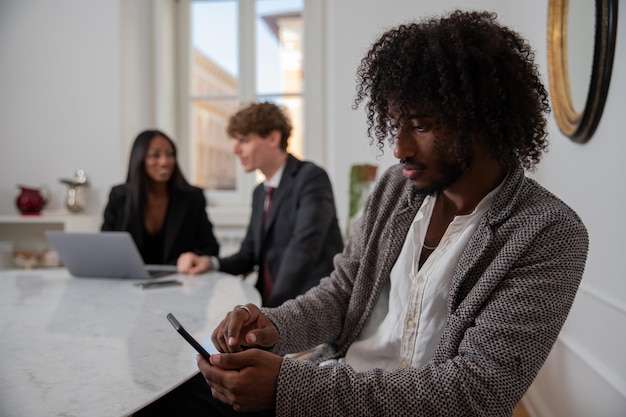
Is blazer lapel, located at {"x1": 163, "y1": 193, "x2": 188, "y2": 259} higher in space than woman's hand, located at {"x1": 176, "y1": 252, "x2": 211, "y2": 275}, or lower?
higher

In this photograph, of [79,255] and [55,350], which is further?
[79,255]

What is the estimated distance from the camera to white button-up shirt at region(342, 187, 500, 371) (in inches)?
39.8

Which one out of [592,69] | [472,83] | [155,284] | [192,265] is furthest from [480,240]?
[192,265]

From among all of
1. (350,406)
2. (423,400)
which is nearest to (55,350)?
(350,406)

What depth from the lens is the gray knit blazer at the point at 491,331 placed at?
2.69 feet

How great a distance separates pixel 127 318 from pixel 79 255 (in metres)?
0.68

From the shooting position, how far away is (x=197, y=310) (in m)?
1.42

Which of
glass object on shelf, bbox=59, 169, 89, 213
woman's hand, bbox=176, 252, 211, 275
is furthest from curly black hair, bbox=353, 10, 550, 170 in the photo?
glass object on shelf, bbox=59, 169, 89, 213

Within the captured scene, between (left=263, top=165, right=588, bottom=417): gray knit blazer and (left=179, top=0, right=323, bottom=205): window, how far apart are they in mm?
2941

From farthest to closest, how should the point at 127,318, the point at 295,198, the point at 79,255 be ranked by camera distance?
the point at 295,198
the point at 79,255
the point at 127,318

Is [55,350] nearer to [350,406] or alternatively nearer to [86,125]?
[350,406]

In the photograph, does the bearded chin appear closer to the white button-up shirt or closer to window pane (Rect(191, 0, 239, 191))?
the white button-up shirt

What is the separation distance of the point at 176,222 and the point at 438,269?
175 centimetres

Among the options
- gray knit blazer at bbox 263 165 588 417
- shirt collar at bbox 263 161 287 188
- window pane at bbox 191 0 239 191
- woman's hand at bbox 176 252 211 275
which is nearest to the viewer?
gray knit blazer at bbox 263 165 588 417
